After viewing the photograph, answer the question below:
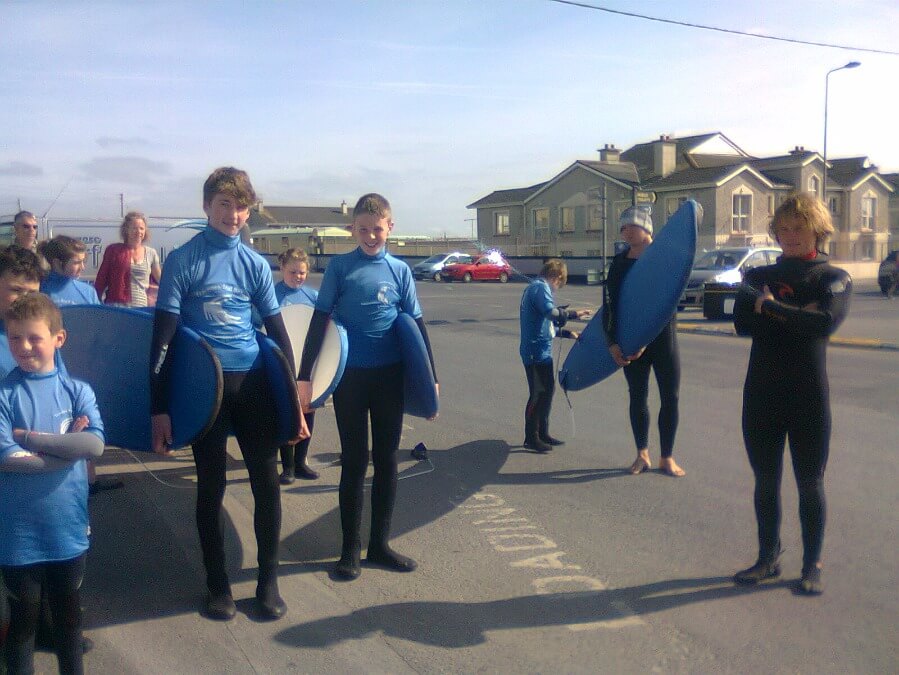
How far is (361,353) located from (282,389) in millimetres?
620

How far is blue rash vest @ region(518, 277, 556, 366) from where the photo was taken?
6.99 meters

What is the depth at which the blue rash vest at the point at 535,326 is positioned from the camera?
699 centimetres

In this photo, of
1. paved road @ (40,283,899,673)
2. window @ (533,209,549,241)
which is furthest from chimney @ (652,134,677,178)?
paved road @ (40,283,899,673)

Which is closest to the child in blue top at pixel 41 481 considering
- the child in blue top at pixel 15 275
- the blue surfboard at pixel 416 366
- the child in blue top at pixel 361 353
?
the child in blue top at pixel 15 275

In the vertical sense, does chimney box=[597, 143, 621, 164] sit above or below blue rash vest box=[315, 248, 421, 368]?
above

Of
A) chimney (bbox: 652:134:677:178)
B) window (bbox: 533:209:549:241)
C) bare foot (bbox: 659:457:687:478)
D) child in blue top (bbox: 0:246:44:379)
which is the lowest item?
bare foot (bbox: 659:457:687:478)

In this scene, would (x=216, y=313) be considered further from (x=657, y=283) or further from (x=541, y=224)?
(x=541, y=224)

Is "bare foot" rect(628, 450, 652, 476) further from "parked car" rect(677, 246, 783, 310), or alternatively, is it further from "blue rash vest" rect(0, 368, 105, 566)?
"parked car" rect(677, 246, 783, 310)

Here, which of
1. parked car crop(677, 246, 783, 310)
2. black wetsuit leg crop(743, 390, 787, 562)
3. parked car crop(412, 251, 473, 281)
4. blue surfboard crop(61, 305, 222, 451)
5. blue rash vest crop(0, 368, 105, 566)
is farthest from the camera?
parked car crop(412, 251, 473, 281)

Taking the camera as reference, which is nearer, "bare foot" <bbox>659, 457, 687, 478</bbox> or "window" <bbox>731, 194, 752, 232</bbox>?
"bare foot" <bbox>659, 457, 687, 478</bbox>

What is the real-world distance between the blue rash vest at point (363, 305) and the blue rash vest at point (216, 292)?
1.78 feet

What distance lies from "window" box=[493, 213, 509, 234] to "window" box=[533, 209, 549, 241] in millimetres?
3175

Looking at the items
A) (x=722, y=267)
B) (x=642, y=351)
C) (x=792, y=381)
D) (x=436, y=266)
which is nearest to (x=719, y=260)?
(x=722, y=267)

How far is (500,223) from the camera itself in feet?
200
